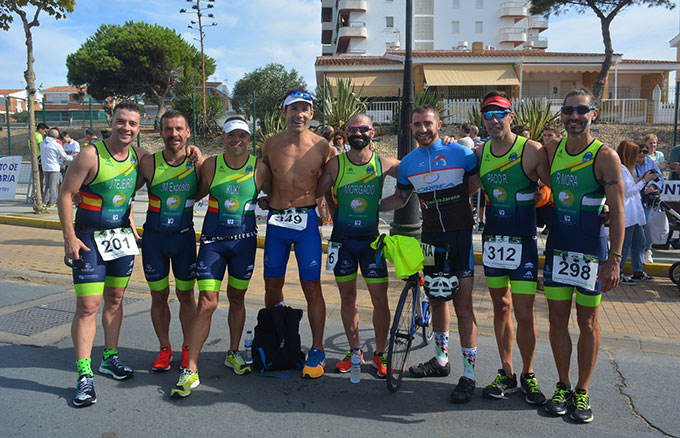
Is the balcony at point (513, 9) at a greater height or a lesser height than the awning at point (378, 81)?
greater

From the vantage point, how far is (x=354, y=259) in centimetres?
446

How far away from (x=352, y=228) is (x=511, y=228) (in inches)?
49.7

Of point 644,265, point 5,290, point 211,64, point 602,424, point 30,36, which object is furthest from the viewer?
point 211,64

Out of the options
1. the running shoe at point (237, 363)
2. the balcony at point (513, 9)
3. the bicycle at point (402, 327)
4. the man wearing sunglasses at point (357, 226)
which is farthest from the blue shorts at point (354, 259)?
the balcony at point (513, 9)

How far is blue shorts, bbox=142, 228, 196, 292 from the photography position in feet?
14.3

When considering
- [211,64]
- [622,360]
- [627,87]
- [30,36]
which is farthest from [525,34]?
[622,360]

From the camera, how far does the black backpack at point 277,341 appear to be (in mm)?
4500

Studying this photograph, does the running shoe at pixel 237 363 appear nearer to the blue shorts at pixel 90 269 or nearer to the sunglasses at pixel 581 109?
the blue shorts at pixel 90 269

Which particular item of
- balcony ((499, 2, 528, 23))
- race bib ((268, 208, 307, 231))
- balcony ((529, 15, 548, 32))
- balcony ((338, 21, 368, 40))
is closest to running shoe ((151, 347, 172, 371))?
race bib ((268, 208, 307, 231))

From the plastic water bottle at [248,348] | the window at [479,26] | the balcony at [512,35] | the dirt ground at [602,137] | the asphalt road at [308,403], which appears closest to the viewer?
the asphalt road at [308,403]

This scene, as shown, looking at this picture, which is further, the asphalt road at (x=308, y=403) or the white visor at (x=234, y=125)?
the white visor at (x=234, y=125)

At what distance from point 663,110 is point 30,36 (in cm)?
2371

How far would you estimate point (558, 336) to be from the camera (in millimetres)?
3826

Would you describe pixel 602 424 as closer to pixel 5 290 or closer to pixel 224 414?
pixel 224 414
